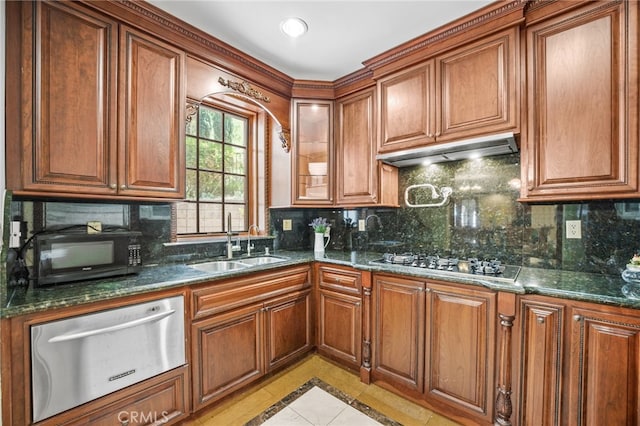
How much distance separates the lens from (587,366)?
4.50 ft

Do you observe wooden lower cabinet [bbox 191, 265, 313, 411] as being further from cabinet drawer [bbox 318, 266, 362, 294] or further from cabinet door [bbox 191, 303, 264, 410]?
cabinet drawer [bbox 318, 266, 362, 294]

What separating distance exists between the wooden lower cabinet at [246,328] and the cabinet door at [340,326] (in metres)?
0.12

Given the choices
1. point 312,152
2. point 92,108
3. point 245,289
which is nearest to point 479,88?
point 312,152

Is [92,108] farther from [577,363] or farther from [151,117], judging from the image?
[577,363]

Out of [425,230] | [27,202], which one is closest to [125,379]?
[27,202]

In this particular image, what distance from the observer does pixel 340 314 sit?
2328mm

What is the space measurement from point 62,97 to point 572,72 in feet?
9.09

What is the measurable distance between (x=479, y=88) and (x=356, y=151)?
3.47 feet

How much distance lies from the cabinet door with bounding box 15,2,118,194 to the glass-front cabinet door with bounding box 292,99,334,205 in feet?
4.81

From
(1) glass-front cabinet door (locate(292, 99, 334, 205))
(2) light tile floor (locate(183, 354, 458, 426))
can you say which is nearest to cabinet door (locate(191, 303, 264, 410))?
(2) light tile floor (locate(183, 354, 458, 426))

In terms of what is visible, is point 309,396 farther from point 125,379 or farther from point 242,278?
point 125,379

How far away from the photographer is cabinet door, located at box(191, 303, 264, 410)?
1.74 m

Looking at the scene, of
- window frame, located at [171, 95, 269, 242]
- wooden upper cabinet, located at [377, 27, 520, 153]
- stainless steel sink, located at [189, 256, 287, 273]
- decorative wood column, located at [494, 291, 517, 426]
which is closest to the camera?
decorative wood column, located at [494, 291, 517, 426]

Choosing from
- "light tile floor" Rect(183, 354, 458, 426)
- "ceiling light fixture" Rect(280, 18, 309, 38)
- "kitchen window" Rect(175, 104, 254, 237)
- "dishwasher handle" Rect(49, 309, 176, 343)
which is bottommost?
"light tile floor" Rect(183, 354, 458, 426)
